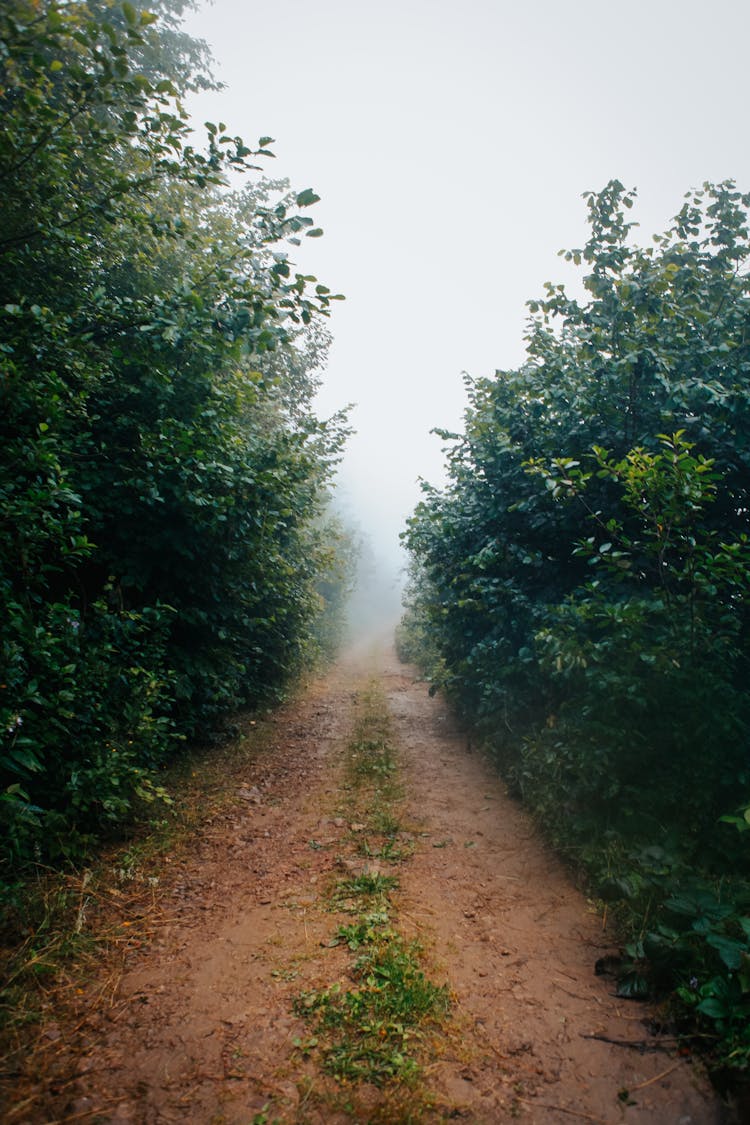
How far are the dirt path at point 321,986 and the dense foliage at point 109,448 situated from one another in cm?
125

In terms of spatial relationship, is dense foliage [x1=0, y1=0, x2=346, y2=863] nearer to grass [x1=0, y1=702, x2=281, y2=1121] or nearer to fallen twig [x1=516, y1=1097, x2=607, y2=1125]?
grass [x1=0, y1=702, x2=281, y2=1121]

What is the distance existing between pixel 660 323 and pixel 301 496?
544 cm

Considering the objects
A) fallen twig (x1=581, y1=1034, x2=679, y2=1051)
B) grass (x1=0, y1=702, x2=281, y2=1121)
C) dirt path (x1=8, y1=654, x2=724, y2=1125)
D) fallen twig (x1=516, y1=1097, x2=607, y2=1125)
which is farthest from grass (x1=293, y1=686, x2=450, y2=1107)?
grass (x1=0, y1=702, x2=281, y2=1121)

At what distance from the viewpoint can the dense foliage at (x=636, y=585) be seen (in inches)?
131

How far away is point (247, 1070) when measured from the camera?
2.19 meters

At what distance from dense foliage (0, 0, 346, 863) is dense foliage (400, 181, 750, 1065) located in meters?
3.14

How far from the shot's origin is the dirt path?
2064 millimetres

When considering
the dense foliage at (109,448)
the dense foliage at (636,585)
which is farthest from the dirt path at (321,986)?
the dense foliage at (109,448)

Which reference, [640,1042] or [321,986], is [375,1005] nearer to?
[321,986]

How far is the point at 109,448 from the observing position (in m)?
4.77

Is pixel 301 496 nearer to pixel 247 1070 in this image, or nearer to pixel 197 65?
pixel 247 1070

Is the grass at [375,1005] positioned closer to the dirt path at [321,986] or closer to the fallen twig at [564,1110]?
the dirt path at [321,986]

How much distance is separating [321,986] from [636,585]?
4.21 metres

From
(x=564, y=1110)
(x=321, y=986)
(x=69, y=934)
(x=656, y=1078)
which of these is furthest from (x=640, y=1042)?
(x=69, y=934)
